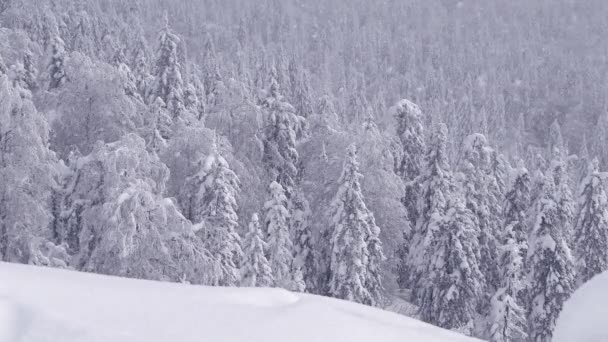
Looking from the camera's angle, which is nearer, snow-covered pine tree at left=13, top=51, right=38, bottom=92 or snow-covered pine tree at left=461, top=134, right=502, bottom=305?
snow-covered pine tree at left=13, top=51, right=38, bottom=92

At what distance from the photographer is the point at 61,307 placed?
5109mm

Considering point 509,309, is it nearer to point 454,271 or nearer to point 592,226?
point 454,271

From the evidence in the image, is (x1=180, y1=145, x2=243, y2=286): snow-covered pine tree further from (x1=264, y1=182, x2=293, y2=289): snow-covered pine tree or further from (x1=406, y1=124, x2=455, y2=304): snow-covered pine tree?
(x1=406, y1=124, x2=455, y2=304): snow-covered pine tree

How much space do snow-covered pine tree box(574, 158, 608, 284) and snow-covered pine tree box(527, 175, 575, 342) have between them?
3.17 m

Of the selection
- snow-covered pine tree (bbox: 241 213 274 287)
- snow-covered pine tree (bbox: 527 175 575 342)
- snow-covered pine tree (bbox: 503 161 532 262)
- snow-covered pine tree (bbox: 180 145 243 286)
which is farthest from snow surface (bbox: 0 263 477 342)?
snow-covered pine tree (bbox: 503 161 532 262)

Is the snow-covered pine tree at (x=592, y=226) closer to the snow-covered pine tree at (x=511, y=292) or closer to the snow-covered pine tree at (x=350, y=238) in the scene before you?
the snow-covered pine tree at (x=511, y=292)

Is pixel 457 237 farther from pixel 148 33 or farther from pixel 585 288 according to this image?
pixel 148 33

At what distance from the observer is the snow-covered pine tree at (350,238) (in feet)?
82.8

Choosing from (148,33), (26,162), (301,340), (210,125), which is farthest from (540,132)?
(301,340)

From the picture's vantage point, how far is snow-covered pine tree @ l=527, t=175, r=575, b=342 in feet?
92.8

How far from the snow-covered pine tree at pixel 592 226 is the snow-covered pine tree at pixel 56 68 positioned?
→ 83.2ft

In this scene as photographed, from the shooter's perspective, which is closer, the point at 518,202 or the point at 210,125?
the point at 210,125

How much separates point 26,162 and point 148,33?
14955cm

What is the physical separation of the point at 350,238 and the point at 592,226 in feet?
45.4
